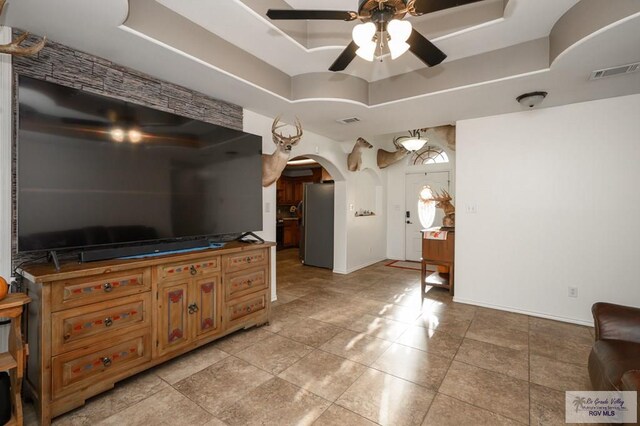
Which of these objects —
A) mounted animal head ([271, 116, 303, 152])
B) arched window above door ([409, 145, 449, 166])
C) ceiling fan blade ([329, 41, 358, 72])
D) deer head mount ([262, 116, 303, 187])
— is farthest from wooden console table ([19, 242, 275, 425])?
arched window above door ([409, 145, 449, 166])

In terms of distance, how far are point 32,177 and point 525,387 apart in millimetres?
3746

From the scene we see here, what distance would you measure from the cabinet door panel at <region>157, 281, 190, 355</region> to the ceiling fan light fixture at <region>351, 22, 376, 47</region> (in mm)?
2269

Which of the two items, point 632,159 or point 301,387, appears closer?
point 301,387

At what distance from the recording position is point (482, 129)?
156 inches

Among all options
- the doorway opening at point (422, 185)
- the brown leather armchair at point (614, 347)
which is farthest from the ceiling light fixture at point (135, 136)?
the doorway opening at point (422, 185)

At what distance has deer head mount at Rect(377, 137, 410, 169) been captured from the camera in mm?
6363

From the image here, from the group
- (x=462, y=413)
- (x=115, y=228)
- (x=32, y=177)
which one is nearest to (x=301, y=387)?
(x=462, y=413)

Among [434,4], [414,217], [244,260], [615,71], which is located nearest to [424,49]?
[434,4]

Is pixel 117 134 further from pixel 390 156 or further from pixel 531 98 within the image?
pixel 390 156

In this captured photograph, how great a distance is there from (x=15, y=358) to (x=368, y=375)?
2.29 meters

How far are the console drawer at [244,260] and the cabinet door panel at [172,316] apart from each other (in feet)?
1.44

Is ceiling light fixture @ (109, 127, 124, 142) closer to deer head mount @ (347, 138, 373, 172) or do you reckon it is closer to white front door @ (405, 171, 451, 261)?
deer head mount @ (347, 138, 373, 172)

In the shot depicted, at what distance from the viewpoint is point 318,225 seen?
6.22 metres

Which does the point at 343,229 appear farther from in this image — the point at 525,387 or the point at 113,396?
the point at 113,396
